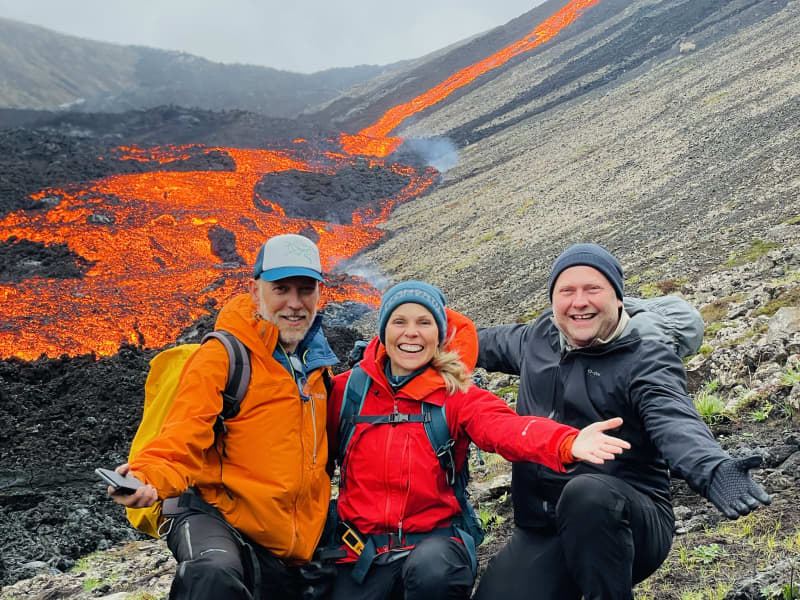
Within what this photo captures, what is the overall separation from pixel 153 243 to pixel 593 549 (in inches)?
954

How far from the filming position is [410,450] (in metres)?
3.51

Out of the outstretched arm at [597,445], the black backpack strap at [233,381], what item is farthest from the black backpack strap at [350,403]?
the outstretched arm at [597,445]

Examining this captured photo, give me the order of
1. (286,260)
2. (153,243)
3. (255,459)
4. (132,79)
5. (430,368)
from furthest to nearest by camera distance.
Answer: (132,79), (153,243), (286,260), (430,368), (255,459)

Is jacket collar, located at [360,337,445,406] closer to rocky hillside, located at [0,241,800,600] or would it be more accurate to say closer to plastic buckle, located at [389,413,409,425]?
plastic buckle, located at [389,413,409,425]

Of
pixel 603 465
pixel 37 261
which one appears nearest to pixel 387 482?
pixel 603 465

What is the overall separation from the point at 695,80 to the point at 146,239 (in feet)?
75.0

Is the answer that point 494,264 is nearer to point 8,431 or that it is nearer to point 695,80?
point 8,431

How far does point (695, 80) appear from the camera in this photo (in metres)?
28.9

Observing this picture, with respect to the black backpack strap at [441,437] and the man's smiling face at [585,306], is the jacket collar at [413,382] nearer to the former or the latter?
the black backpack strap at [441,437]

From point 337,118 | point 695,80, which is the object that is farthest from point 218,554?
point 337,118

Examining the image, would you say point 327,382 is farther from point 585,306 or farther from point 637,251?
point 637,251

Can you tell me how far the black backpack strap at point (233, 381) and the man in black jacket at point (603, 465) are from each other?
59.0 inches

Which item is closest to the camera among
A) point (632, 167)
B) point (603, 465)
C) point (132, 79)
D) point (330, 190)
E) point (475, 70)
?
point (603, 465)

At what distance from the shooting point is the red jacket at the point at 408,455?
3484 mm
